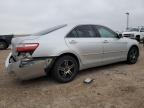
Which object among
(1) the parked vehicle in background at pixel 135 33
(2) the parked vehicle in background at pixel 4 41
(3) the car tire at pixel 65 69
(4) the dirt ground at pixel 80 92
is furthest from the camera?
(1) the parked vehicle in background at pixel 135 33

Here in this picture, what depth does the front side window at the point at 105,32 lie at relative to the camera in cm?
613

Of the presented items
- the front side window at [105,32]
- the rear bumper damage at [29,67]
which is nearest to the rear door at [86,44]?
the front side window at [105,32]

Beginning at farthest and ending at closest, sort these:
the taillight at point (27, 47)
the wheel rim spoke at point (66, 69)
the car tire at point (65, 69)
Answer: the wheel rim spoke at point (66, 69)
the car tire at point (65, 69)
the taillight at point (27, 47)

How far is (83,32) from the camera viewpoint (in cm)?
568

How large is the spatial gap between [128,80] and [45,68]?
205 centimetres

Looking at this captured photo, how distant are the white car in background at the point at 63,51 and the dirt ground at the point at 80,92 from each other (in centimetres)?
33

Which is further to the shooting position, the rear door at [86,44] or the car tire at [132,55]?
the car tire at [132,55]

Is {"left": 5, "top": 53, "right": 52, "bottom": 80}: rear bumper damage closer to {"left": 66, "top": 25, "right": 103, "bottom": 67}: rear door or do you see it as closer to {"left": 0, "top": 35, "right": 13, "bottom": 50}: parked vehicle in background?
{"left": 66, "top": 25, "right": 103, "bottom": 67}: rear door

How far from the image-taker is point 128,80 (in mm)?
5090

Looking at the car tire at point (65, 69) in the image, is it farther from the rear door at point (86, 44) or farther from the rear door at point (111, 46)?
the rear door at point (111, 46)

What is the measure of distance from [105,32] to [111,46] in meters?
0.47

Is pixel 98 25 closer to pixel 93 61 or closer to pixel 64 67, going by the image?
pixel 93 61

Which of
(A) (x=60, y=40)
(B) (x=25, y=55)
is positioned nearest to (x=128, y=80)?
(A) (x=60, y=40)

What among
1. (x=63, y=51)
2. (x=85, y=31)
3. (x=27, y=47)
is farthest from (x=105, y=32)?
(x=27, y=47)
